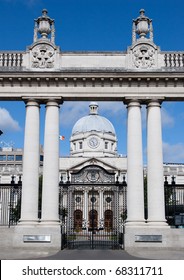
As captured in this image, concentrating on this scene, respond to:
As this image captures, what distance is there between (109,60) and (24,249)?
14.6 metres

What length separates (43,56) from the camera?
1135 inches

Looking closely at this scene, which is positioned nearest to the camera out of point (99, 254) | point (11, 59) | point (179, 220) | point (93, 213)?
point (99, 254)

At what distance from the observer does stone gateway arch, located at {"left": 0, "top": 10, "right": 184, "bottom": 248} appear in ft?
88.2

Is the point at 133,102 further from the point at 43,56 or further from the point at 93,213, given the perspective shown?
the point at 93,213

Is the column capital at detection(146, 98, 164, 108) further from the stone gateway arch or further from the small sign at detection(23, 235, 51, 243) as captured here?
the small sign at detection(23, 235, 51, 243)

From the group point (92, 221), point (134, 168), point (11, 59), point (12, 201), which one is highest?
point (11, 59)

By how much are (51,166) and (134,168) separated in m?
5.78

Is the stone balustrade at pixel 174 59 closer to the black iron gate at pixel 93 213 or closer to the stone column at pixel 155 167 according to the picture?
the stone column at pixel 155 167

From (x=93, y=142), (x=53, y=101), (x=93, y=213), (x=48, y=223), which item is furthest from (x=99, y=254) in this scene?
(x=93, y=142)

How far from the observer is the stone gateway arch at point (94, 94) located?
26.9 metres

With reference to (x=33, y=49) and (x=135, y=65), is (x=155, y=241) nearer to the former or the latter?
(x=135, y=65)

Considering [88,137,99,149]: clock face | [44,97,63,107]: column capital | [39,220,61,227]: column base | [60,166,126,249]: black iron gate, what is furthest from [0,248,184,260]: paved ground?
[88,137,99,149]: clock face

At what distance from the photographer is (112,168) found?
93.3 metres

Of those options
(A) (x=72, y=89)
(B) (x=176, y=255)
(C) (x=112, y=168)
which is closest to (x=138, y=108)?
(A) (x=72, y=89)
